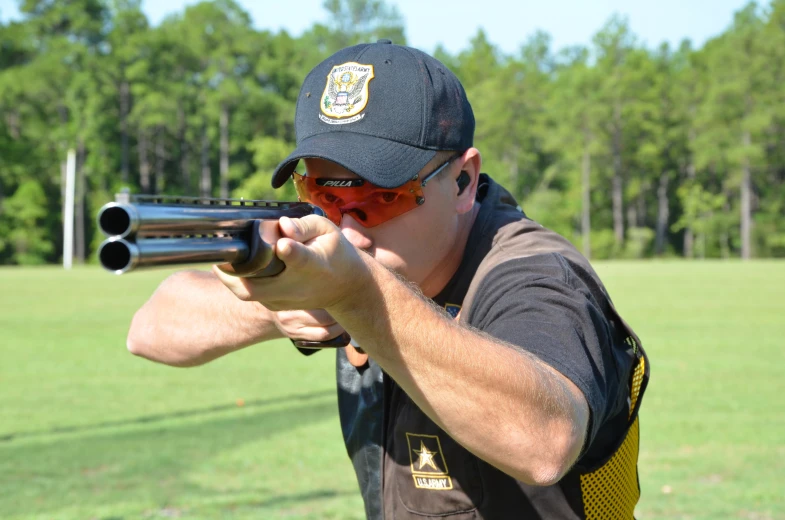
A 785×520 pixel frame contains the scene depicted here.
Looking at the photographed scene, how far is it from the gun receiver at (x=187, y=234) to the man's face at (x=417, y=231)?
0.83 meters

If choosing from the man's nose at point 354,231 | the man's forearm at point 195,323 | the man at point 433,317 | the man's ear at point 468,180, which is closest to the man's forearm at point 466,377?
the man at point 433,317

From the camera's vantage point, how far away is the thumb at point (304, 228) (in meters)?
1.86

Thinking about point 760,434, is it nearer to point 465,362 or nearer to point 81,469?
point 81,469

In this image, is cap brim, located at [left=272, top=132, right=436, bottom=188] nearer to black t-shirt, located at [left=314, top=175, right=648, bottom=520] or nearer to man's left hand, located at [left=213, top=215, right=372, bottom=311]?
black t-shirt, located at [left=314, top=175, right=648, bottom=520]

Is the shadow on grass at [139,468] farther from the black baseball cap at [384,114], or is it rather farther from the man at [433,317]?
the black baseball cap at [384,114]

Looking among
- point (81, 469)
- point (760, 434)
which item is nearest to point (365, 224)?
point (81, 469)

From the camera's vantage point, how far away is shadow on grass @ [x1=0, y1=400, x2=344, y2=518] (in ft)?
23.7

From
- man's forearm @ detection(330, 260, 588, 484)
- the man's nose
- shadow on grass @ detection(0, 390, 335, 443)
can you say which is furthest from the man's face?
shadow on grass @ detection(0, 390, 335, 443)

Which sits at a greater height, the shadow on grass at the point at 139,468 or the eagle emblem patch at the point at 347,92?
the eagle emblem patch at the point at 347,92

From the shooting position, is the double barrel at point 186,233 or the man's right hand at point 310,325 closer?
the double barrel at point 186,233

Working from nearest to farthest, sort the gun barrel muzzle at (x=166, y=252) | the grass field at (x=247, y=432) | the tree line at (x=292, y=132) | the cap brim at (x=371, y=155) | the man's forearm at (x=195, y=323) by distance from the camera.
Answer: the gun barrel muzzle at (x=166, y=252)
the cap brim at (x=371, y=155)
the man's forearm at (x=195, y=323)
the grass field at (x=247, y=432)
the tree line at (x=292, y=132)

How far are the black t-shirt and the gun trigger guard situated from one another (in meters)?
0.69

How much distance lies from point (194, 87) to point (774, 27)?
4949 centimetres

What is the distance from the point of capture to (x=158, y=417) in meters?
10.9
